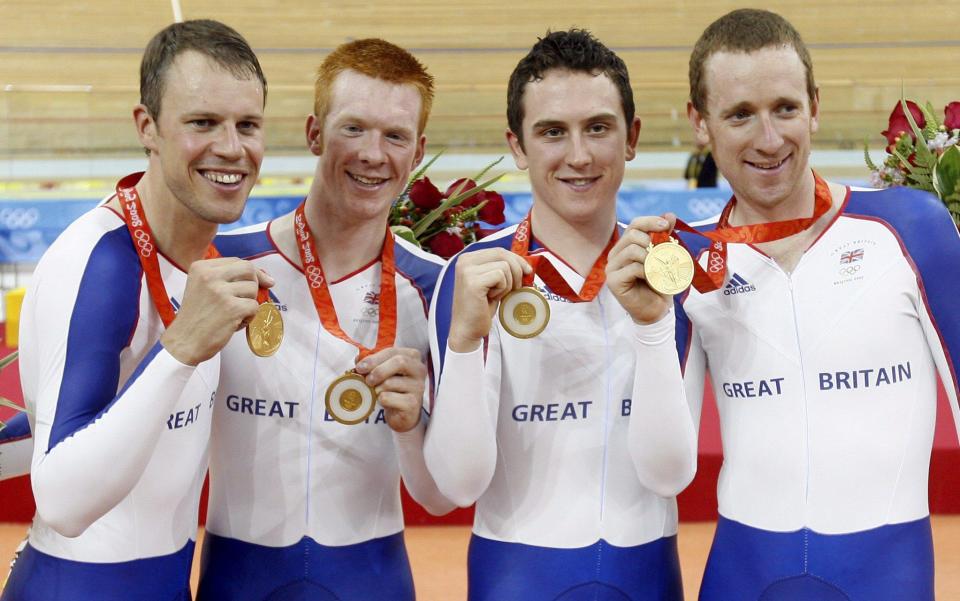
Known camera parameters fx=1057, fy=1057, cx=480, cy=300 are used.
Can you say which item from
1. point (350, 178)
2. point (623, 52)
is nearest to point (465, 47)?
point (623, 52)

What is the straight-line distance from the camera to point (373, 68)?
208 centimetres

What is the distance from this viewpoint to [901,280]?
Answer: 189 centimetres

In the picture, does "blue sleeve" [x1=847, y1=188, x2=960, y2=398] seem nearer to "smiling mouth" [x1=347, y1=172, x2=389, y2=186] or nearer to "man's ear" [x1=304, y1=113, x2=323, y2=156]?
"smiling mouth" [x1=347, y1=172, x2=389, y2=186]

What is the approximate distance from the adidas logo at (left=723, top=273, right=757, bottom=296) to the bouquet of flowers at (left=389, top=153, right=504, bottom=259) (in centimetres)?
74

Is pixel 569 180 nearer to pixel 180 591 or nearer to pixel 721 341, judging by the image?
pixel 721 341

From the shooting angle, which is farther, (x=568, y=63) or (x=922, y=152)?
(x=922, y=152)

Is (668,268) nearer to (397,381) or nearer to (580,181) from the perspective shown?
(580,181)

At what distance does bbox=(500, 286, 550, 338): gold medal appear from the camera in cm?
177

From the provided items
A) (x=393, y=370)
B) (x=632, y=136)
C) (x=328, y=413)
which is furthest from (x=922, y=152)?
(x=328, y=413)

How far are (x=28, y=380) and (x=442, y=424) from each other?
75 cm

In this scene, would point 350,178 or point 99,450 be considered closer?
point 99,450

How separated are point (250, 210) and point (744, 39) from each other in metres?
6.40

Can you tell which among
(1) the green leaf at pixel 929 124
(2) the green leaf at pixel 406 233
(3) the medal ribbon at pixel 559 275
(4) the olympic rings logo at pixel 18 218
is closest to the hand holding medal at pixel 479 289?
(3) the medal ribbon at pixel 559 275

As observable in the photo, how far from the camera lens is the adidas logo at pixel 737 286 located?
1.94 m
